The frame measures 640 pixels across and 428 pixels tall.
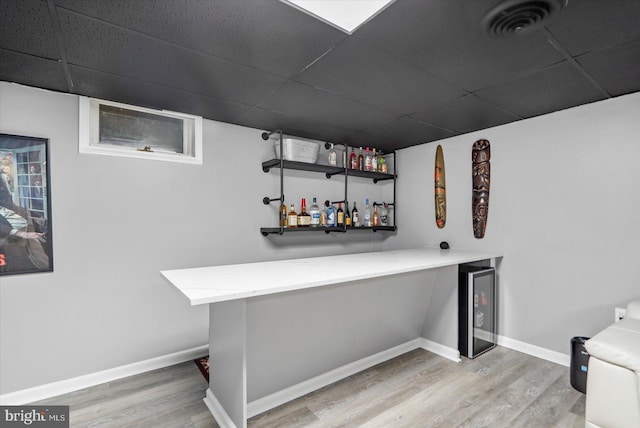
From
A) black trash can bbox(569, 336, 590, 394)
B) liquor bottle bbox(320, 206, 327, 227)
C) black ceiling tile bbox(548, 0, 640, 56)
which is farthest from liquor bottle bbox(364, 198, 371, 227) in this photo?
black ceiling tile bbox(548, 0, 640, 56)

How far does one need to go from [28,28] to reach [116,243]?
1375mm

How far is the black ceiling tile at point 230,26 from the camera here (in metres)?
1.31

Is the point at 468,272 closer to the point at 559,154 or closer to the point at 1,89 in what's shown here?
the point at 559,154

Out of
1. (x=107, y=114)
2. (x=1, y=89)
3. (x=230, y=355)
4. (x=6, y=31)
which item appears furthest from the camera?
(x=107, y=114)

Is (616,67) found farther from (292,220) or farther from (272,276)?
(292,220)

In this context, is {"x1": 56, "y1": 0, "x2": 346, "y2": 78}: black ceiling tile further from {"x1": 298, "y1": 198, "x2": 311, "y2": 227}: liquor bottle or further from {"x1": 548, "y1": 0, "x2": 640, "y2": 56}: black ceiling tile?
{"x1": 298, "y1": 198, "x2": 311, "y2": 227}: liquor bottle

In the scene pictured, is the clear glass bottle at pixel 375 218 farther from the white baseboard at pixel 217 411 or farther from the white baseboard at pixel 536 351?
the white baseboard at pixel 217 411

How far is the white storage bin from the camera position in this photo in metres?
2.94

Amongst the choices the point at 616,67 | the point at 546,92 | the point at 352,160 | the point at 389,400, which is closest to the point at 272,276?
the point at 389,400

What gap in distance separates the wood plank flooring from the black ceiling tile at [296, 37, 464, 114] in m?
2.02

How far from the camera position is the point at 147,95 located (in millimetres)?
2189

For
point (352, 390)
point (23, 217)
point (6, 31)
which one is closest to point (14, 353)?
point (23, 217)

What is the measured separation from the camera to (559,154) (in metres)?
2.55

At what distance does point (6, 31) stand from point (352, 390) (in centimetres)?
270
